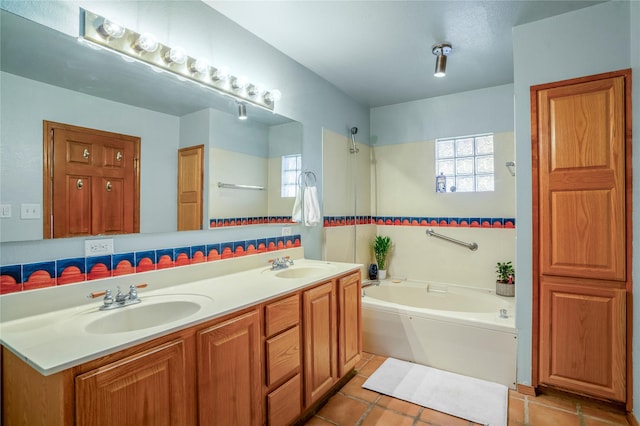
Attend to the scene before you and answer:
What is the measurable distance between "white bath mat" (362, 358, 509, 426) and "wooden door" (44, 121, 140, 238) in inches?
75.2

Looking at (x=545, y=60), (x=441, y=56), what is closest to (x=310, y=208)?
(x=441, y=56)

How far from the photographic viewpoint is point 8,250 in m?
1.25

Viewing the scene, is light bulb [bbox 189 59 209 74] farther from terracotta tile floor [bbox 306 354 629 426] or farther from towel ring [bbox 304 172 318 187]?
terracotta tile floor [bbox 306 354 629 426]

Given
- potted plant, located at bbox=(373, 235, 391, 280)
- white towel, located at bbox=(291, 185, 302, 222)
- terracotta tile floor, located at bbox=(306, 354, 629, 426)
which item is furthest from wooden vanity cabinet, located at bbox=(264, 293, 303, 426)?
potted plant, located at bbox=(373, 235, 391, 280)

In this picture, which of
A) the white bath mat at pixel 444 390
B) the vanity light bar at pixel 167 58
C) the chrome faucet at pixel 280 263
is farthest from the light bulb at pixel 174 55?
the white bath mat at pixel 444 390

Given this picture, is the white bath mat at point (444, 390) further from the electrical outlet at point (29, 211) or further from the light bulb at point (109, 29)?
the light bulb at point (109, 29)

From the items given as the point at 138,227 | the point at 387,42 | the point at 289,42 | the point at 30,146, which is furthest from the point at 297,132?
the point at 30,146

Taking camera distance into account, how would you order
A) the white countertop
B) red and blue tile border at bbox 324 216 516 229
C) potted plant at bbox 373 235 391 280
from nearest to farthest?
the white countertop → red and blue tile border at bbox 324 216 516 229 → potted plant at bbox 373 235 391 280

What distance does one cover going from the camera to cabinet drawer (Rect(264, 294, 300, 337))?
5.20 ft

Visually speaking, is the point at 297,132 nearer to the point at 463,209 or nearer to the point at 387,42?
the point at 387,42

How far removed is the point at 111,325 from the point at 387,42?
7.89 feet

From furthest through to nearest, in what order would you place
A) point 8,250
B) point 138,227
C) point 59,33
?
1. point 138,227
2. point 59,33
3. point 8,250

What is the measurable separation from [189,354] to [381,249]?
2712 mm

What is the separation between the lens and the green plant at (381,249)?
3.66 metres
